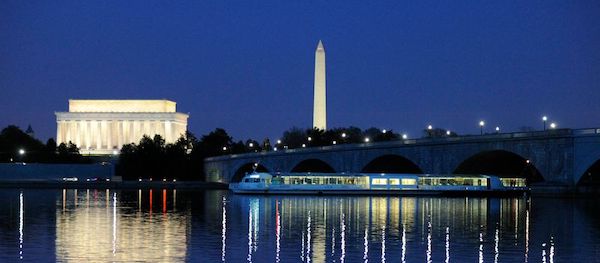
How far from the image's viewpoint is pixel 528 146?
115m

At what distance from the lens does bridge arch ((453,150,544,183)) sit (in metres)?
137

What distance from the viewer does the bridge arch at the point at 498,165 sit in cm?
13738

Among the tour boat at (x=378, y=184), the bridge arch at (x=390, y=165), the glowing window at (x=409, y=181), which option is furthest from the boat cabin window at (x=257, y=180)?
the bridge arch at (x=390, y=165)

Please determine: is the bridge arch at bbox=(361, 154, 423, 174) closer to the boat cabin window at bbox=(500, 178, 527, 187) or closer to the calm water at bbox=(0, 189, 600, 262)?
the boat cabin window at bbox=(500, 178, 527, 187)

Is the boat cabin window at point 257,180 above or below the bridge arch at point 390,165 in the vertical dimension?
below

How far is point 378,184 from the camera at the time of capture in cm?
13388

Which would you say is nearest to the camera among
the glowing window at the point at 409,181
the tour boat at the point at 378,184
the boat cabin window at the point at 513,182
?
the tour boat at the point at 378,184

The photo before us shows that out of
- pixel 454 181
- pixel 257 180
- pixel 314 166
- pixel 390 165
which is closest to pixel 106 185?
pixel 314 166

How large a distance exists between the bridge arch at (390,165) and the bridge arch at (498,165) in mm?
8673

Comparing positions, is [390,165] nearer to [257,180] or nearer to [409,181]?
[409,181]

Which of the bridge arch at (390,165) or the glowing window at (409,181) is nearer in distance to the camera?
the glowing window at (409,181)

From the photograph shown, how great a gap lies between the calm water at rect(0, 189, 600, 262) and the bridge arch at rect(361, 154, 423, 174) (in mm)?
65212

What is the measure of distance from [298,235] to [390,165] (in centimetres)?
10987

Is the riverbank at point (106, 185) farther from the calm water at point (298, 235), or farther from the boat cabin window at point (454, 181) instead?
the calm water at point (298, 235)
